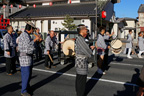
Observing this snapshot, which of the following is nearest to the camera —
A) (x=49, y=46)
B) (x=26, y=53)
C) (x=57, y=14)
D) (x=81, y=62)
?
(x=81, y=62)

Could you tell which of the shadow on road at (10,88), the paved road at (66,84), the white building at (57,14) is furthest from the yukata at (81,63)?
the white building at (57,14)

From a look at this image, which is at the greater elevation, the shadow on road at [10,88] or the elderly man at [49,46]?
the elderly man at [49,46]

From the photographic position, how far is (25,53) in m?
4.29

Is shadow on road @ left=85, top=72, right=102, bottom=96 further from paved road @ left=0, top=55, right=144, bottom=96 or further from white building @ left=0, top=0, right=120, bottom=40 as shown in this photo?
white building @ left=0, top=0, right=120, bottom=40

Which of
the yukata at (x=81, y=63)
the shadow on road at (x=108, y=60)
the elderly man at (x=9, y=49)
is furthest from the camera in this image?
the shadow on road at (x=108, y=60)

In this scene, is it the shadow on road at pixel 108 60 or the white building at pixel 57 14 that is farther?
the white building at pixel 57 14

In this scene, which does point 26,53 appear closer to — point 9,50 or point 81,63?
point 81,63

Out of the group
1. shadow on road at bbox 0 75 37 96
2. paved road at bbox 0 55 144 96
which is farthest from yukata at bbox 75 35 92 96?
shadow on road at bbox 0 75 37 96

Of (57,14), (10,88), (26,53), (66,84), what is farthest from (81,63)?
(57,14)

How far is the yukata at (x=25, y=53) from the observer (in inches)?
165

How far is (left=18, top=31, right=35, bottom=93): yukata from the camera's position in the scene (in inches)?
165

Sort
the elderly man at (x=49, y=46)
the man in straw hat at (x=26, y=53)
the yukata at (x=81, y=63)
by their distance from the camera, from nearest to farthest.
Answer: the yukata at (x=81, y=63), the man in straw hat at (x=26, y=53), the elderly man at (x=49, y=46)

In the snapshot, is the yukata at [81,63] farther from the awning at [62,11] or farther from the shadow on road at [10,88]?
the awning at [62,11]

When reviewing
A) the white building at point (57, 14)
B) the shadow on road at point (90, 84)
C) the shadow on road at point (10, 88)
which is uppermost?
the white building at point (57, 14)
